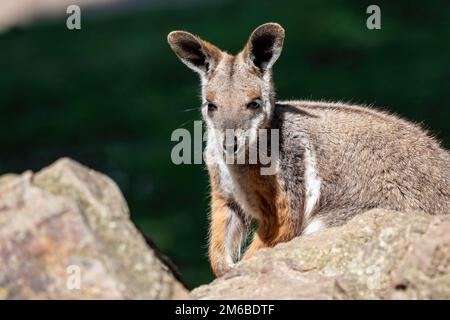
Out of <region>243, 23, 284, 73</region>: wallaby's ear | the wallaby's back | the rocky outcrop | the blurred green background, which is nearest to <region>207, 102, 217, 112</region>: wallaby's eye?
<region>243, 23, 284, 73</region>: wallaby's ear

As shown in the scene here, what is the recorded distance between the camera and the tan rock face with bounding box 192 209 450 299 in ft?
18.7

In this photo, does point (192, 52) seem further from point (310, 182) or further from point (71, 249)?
point (71, 249)

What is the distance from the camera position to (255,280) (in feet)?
21.1

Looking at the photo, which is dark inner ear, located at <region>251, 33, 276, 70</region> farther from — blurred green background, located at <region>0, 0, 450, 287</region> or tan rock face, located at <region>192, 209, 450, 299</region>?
blurred green background, located at <region>0, 0, 450, 287</region>

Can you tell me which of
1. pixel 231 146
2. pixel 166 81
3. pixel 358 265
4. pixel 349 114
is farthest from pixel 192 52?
pixel 166 81

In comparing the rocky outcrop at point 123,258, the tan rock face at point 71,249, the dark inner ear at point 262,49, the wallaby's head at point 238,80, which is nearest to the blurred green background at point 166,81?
the wallaby's head at point 238,80

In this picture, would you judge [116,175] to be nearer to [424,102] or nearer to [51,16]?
[424,102]

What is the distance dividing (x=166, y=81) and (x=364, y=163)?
11283 mm

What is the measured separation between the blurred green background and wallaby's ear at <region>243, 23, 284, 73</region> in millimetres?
6191

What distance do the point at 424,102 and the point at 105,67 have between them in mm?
6623

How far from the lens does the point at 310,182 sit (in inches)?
341

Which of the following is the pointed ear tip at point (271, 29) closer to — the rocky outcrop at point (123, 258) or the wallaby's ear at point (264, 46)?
the wallaby's ear at point (264, 46)

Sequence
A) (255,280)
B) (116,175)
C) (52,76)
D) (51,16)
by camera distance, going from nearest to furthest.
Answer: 1. (255,280)
2. (116,175)
3. (52,76)
4. (51,16)

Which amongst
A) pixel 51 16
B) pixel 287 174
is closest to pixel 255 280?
pixel 287 174
